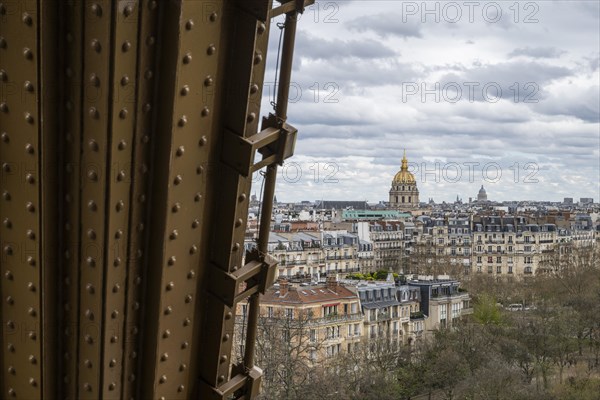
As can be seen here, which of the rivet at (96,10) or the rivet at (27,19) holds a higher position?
the rivet at (96,10)

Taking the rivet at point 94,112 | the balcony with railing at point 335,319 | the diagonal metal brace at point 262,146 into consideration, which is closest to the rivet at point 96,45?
the rivet at point 94,112

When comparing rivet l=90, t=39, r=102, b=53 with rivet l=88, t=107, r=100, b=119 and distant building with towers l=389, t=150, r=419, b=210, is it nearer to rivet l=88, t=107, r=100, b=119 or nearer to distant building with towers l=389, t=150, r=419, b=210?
rivet l=88, t=107, r=100, b=119

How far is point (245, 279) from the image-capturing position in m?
2.18

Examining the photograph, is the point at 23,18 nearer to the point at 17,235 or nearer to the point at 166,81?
the point at 166,81

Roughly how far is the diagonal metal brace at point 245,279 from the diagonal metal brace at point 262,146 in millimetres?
268

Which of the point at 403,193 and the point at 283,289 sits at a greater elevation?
the point at 403,193

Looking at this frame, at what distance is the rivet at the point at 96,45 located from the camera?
5.79 feet

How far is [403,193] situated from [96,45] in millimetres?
108388

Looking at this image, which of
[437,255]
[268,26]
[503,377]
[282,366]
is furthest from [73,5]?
[437,255]

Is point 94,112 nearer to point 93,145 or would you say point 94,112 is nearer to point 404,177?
point 93,145

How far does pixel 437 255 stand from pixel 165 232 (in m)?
65.7

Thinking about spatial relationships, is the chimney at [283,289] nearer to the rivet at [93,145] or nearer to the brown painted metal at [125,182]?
the brown painted metal at [125,182]

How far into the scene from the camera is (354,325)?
3291cm

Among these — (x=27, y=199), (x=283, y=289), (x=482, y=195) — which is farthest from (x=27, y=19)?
(x=482, y=195)
